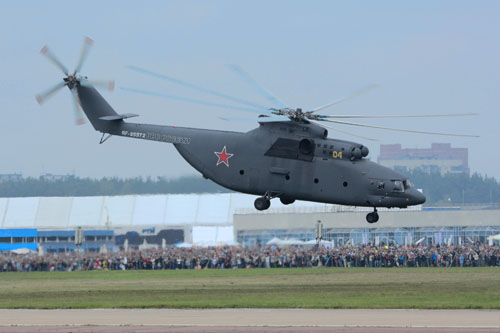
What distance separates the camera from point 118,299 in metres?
42.8

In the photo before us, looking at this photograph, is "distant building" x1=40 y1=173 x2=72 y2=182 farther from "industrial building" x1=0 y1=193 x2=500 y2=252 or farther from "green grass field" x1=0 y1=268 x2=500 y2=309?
"green grass field" x1=0 y1=268 x2=500 y2=309

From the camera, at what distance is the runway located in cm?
2839

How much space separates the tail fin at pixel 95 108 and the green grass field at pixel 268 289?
8.40m

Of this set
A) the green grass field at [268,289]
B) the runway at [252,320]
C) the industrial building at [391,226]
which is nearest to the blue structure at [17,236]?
the industrial building at [391,226]

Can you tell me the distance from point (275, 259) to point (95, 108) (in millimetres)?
29121

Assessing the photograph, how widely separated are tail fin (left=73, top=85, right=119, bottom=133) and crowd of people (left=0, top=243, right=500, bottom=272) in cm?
2827

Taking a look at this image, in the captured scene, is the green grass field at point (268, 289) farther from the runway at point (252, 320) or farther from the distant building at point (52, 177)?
the distant building at point (52, 177)

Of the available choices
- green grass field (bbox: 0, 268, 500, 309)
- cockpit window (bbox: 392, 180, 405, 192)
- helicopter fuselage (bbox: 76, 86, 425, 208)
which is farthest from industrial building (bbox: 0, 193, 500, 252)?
cockpit window (bbox: 392, 180, 405, 192)

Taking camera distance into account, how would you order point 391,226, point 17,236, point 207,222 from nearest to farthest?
point 391,226, point 207,222, point 17,236

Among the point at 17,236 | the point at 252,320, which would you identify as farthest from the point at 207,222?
the point at 252,320

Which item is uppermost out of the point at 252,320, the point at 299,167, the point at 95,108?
the point at 95,108

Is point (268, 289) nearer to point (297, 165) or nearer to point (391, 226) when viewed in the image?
point (297, 165)

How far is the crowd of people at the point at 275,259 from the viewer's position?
221 feet

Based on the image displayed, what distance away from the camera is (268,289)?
46.9 metres
